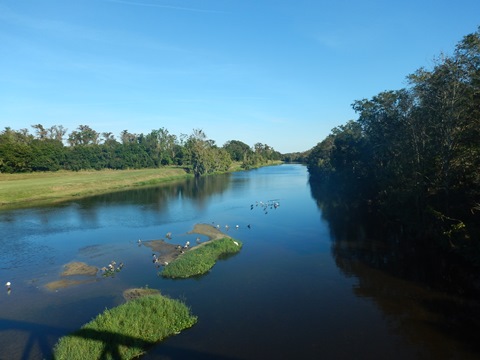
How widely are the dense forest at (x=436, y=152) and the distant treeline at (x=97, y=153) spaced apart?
86.8 metres

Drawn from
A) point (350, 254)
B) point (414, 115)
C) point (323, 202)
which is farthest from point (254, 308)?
point (323, 202)

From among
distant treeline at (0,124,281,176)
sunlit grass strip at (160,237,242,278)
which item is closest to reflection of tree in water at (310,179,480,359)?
sunlit grass strip at (160,237,242,278)

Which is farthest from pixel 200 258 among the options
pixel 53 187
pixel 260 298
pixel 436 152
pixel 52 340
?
pixel 53 187

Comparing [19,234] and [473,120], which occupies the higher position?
[473,120]

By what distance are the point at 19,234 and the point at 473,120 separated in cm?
4416

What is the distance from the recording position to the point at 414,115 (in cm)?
3100

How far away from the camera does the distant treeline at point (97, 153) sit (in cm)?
9297

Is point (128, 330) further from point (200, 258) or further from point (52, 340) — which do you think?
point (200, 258)

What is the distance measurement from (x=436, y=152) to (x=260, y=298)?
781 inches

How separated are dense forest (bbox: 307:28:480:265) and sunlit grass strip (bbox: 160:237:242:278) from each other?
16847 millimetres

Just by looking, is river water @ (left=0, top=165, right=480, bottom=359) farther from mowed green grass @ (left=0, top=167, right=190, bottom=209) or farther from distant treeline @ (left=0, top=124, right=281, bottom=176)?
distant treeline @ (left=0, top=124, right=281, bottom=176)

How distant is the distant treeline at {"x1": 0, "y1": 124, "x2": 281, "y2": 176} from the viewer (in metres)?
93.0

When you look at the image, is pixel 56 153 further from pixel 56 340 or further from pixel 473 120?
pixel 473 120

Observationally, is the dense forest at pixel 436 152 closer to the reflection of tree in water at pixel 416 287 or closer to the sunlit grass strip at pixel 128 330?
the reflection of tree in water at pixel 416 287
